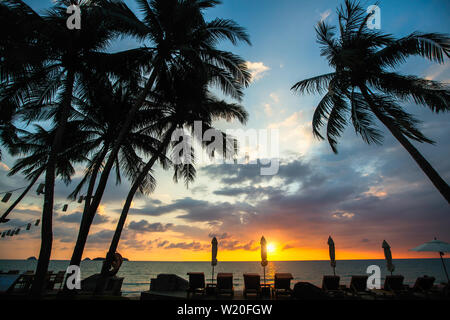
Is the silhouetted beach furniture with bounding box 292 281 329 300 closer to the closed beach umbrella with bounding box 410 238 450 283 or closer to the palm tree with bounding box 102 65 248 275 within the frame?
the palm tree with bounding box 102 65 248 275

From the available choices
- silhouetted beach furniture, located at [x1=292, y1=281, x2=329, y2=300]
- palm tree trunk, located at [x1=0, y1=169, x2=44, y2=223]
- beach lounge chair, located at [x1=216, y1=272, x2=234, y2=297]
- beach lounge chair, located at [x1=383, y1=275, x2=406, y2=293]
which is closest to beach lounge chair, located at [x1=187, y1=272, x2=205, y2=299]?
beach lounge chair, located at [x1=216, y1=272, x2=234, y2=297]

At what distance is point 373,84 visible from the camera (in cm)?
868

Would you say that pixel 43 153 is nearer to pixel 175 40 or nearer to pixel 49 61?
pixel 49 61

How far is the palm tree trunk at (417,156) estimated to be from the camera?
6423 millimetres

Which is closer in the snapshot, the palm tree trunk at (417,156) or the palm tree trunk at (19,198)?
the palm tree trunk at (417,156)

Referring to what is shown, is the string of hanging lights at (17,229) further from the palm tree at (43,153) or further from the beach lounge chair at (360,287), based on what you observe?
the beach lounge chair at (360,287)

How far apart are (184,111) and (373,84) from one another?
8.09m

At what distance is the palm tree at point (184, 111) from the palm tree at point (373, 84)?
4.19 meters

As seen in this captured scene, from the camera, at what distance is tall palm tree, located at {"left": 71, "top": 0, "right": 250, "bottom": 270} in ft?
26.2

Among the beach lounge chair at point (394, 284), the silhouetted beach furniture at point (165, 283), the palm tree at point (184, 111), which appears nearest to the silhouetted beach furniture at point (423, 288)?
the beach lounge chair at point (394, 284)

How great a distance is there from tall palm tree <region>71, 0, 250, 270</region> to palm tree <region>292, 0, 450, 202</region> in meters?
3.20

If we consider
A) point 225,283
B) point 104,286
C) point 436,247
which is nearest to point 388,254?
point 436,247

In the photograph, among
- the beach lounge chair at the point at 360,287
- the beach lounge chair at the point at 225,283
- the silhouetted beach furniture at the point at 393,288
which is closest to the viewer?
the silhouetted beach furniture at the point at 393,288
